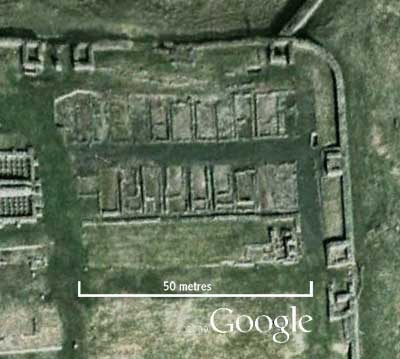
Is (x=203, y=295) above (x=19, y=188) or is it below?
below

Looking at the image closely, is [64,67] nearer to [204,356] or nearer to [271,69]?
[271,69]

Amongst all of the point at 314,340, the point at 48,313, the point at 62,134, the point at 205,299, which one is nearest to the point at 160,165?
the point at 62,134

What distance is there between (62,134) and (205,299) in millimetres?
2224

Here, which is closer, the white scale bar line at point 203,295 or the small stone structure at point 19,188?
the small stone structure at point 19,188

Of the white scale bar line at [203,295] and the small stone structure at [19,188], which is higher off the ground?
the small stone structure at [19,188]

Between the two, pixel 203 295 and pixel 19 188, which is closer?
pixel 19 188

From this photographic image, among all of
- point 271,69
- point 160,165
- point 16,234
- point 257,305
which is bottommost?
point 257,305

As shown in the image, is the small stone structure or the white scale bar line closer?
the small stone structure

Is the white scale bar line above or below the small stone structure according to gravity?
below

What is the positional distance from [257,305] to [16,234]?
256cm

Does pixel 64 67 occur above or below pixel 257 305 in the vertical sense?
above

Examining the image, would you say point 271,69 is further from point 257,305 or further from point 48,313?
point 48,313

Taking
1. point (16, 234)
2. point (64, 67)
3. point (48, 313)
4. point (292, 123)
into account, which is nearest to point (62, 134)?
point (64, 67)

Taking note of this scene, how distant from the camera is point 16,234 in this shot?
6816 mm
